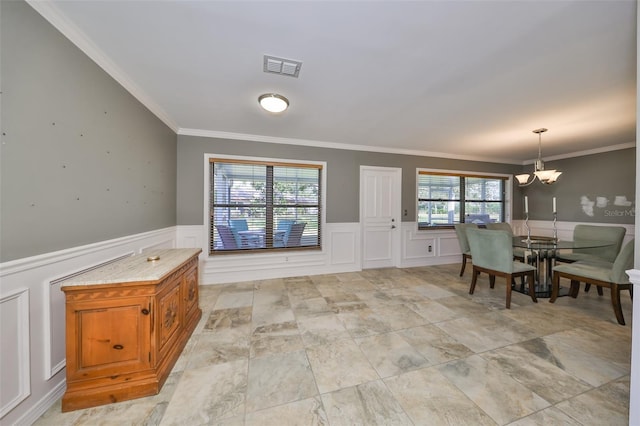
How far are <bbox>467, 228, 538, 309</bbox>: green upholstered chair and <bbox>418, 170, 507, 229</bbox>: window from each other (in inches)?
70.1

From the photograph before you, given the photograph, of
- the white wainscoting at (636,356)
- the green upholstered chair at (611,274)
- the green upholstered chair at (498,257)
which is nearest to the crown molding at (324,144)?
the green upholstered chair at (498,257)

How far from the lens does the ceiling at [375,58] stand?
1372 millimetres

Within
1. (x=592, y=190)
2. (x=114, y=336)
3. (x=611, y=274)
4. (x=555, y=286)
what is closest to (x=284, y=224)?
(x=114, y=336)

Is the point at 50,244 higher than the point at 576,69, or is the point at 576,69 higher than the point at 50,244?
the point at 576,69

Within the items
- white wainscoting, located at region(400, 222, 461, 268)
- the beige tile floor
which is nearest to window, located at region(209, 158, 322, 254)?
the beige tile floor

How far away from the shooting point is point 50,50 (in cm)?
138

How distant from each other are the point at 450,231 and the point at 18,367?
5976 mm

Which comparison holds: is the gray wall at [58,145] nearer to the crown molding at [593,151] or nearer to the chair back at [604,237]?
the chair back at [604,237]

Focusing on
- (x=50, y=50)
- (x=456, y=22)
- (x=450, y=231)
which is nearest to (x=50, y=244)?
(x=50, y=50)

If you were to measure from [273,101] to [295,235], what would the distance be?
2346 millimetres

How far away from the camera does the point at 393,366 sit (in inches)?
68.0

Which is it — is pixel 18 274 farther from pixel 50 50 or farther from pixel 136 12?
pixel 136 12

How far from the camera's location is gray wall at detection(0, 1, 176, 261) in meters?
1.18

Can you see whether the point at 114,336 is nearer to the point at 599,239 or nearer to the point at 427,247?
the point at 427,247
